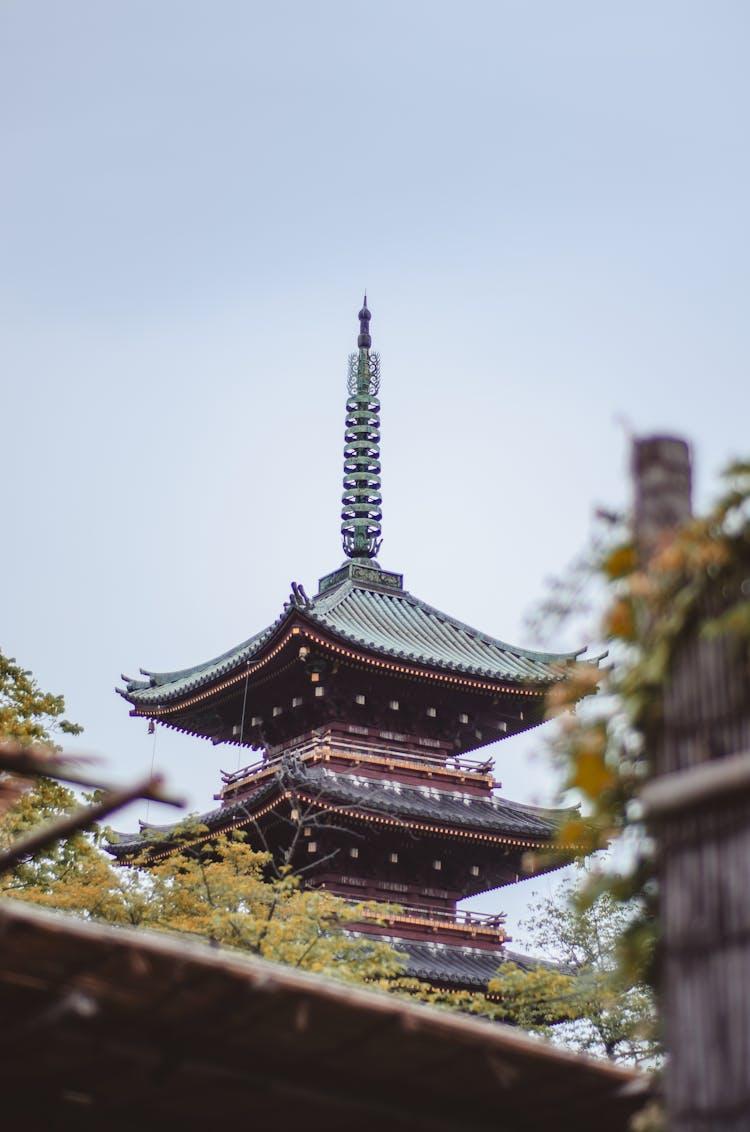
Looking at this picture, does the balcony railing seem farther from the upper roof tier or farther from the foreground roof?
the foreground roof

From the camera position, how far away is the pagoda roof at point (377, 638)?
29.1m

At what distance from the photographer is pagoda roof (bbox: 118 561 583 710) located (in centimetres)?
2906

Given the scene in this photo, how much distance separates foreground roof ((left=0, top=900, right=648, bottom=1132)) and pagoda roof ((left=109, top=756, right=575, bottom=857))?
60.1ft

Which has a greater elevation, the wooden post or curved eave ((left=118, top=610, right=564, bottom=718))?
curved eave ((left=118, top=610, right=564, bottom=718))

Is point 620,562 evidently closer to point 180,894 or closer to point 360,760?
point 180,894

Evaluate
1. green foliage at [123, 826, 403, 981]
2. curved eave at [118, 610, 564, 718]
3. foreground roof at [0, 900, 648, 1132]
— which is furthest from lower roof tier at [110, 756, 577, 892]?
foreground roof at [0, 900, 648, 1132]

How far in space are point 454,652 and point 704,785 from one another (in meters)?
26.7

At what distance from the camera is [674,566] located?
5.82 m

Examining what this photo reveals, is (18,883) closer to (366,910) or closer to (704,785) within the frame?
(366,910)

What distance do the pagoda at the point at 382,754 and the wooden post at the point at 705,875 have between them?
20106 millimetres

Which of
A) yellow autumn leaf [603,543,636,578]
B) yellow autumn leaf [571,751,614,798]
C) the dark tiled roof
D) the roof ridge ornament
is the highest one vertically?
the roof ridge ornament

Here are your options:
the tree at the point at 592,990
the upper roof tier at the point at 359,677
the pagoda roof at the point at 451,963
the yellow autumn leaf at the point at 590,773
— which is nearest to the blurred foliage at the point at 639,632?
A: the yellow autumn leaf at the point at 590,773

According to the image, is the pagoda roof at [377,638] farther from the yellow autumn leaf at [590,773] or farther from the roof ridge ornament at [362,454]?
the yellow autumn leaf at [590,773]

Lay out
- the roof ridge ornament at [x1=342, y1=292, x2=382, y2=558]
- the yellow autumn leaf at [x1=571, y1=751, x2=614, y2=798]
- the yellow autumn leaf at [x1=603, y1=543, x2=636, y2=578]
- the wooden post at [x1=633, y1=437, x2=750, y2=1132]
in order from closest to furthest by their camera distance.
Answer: the wooden post at [x1=633, y1=437, x2=750, y2=1132] → the yellow autumn leaf at [x1=571, y1=751, x2=614, y2=798] → the yellow autumn leaf at [x1=603, y1=543, x2=636, y2=578] → the roof ridge ornament at [x1=342, y1=292, x2=382, y2=558]
